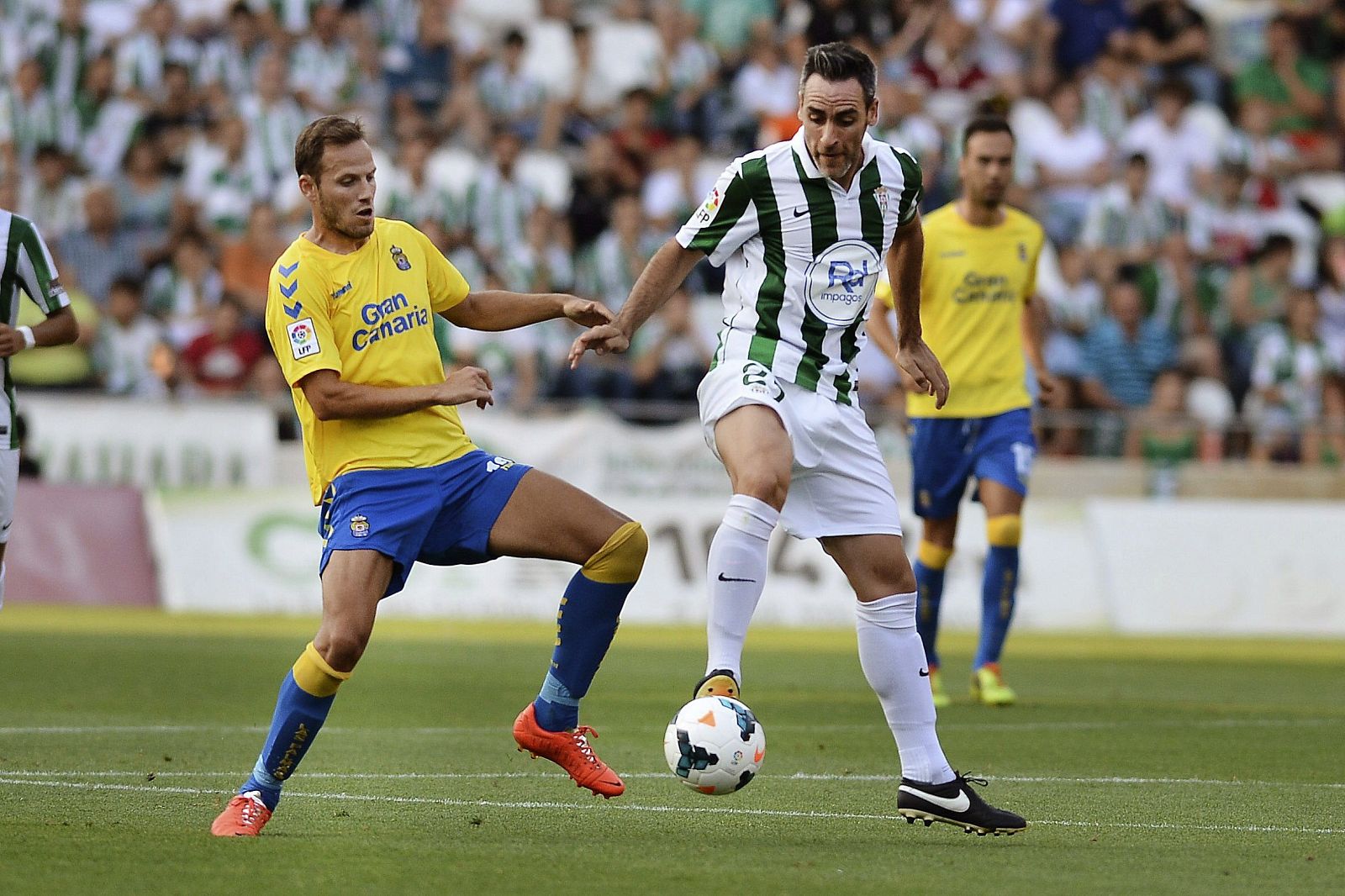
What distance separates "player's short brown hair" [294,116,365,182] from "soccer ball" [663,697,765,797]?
2032 millimetres

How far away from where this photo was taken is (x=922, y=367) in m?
6.78

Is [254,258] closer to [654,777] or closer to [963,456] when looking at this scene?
[963,456]

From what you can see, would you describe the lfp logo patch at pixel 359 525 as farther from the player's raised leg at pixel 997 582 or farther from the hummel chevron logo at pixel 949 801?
the player's raised leg at pixel 997 582

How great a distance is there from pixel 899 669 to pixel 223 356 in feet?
37.9

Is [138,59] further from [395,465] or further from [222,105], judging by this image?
[395,465]

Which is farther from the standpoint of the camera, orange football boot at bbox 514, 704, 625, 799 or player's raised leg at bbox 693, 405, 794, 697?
orange football boot at bbox 514, 704, 625, 799

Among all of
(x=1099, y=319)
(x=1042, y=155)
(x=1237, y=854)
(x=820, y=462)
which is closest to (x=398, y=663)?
(x=820, y=462)

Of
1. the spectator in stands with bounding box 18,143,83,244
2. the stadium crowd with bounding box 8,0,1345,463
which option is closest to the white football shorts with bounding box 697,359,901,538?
the stadium crowd with bounding box 8,0,1345,463

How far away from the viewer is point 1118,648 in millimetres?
14820

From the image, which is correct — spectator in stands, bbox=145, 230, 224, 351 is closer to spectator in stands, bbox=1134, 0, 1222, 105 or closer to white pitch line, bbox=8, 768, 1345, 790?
spectator in stands, bbox=1134, 0, 1222, 105

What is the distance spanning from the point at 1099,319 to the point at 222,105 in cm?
862

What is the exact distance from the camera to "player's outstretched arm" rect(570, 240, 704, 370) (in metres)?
6.30

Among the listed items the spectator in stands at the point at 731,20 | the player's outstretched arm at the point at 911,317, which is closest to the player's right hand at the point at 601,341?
the player's outstretched arm at the point at 911,317

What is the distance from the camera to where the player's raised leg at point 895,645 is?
610 cm
